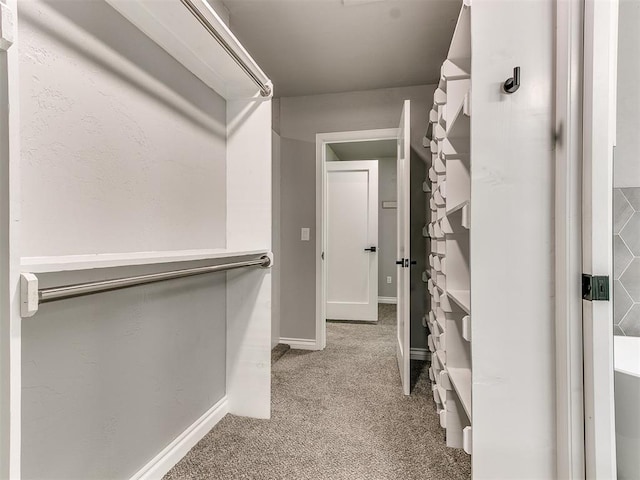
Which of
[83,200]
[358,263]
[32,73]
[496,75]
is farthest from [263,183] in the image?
[358,263]

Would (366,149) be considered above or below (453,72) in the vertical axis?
above

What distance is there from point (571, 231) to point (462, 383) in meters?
0.75

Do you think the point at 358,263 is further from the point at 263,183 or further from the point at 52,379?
the point at 52,379

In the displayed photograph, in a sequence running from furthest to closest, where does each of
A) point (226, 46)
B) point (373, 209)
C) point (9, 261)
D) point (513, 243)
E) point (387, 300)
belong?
1. point (387, 300)
2. point (373, 209)
3. point (226, 46)
4. point (513, 243)
5. point (9, 261)

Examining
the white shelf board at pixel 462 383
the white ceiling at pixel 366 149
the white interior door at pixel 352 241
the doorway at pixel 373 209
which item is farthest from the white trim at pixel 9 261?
the white ceiling at pixel 366 149

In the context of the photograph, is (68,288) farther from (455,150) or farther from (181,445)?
(455,150)

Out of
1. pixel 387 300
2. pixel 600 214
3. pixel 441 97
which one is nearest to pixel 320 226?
pixel 441 97

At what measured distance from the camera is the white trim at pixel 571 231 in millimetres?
951

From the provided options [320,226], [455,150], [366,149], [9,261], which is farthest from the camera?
[366,149]

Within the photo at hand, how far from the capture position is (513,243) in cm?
103

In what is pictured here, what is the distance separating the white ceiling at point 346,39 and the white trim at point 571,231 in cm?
127

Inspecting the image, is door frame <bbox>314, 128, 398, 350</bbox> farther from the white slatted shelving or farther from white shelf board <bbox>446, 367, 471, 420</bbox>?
white shelf board <bbox>446, 367, 471, 420</bbox>

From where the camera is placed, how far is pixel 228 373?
1938 mm

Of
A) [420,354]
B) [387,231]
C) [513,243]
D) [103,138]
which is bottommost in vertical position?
[420,354]
